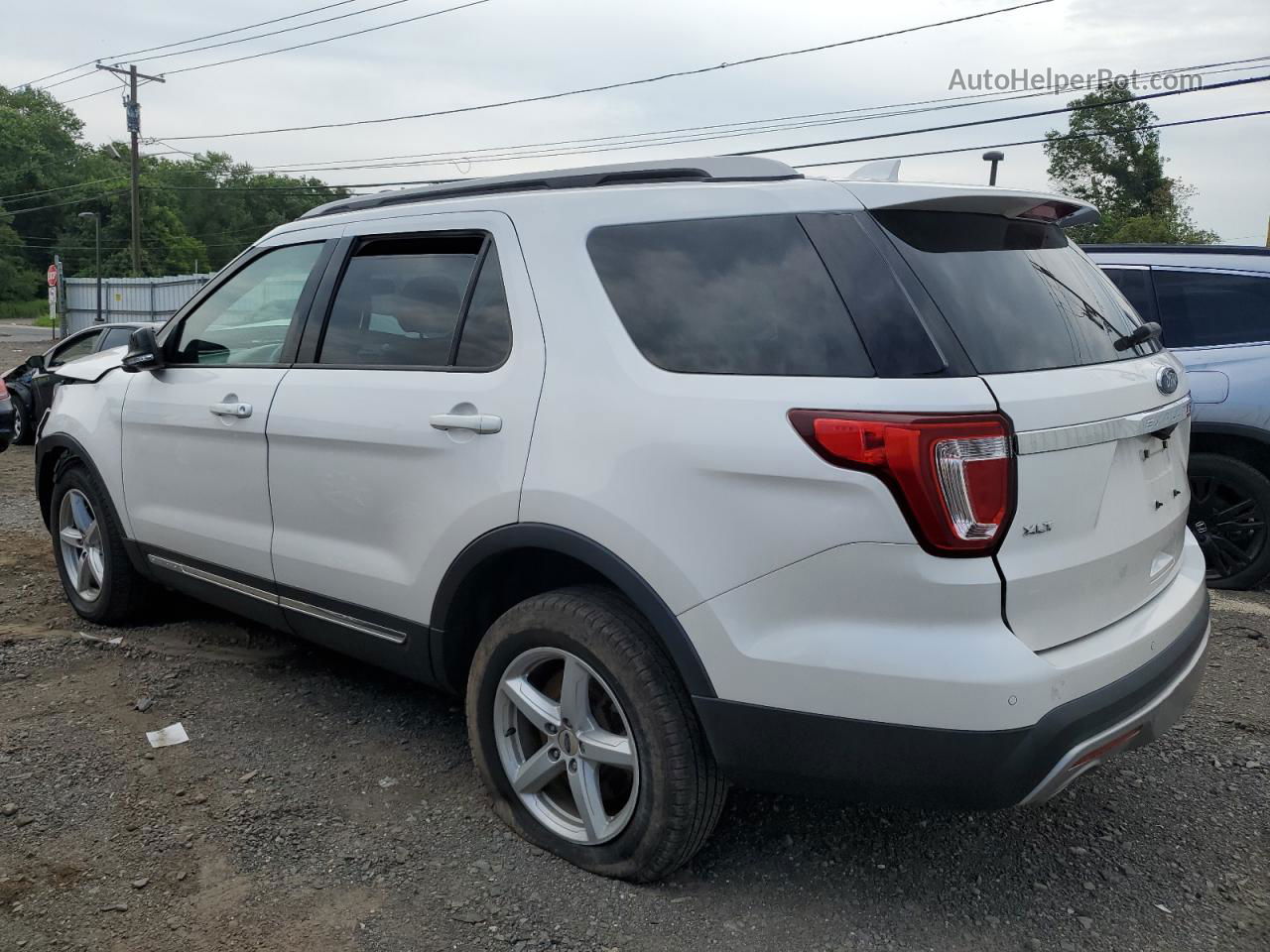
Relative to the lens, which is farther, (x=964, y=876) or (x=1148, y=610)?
(x=964, y=876)

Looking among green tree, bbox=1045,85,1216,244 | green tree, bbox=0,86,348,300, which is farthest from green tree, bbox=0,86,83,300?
green tree, bbox=1045,85,1216,244

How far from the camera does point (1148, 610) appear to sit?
269cm

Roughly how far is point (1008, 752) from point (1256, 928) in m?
1.05

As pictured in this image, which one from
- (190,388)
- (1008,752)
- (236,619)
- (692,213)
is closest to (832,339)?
(692,213)

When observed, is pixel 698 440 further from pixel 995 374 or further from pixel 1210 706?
pixel 1210 706

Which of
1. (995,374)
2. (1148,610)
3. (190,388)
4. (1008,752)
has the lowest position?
(1008,752)

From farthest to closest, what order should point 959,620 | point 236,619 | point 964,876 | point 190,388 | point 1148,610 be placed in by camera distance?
point 236,619 → point 190,388 → point 964,876 → point 1148,610 → point 959,620

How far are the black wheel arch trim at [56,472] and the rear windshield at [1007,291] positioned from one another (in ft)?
11.4

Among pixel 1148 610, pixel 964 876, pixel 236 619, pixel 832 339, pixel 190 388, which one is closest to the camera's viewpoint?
pixel 832 339

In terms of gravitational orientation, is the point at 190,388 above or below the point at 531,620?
above

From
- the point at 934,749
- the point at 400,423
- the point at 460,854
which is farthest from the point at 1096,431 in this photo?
the point at 460,854

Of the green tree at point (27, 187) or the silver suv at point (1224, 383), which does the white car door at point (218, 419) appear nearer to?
the silver suv at point (1224, 383)

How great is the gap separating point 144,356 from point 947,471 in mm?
3365

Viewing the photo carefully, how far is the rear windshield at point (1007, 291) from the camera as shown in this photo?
8.01 feet
